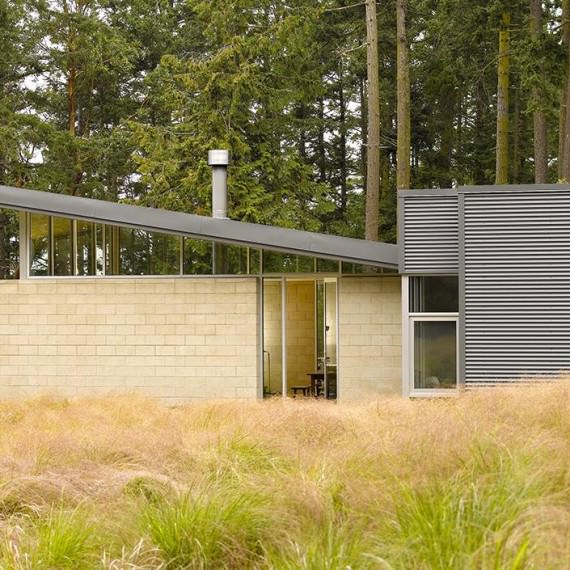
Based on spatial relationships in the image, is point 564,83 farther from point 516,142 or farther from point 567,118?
point 516,142

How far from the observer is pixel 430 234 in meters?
13.2

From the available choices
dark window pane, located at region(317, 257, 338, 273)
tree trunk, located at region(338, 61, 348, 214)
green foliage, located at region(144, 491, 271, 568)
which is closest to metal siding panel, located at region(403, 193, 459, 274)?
dark window pane, located at region(317, 257, 338, 273)

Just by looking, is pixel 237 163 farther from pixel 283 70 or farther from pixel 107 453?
pixel 107 453

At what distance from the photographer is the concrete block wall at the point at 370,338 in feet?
46.2

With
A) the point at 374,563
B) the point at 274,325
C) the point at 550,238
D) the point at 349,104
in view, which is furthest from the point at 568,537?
the point at 349,104

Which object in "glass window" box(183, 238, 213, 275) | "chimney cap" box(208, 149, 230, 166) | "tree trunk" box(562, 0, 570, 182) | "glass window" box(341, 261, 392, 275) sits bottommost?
"glass window" box(341, 261, 392, 275)

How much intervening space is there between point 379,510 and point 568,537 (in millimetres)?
1178

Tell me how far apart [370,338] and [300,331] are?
4.27 feet

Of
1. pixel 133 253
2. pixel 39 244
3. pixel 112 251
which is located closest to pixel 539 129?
pixel 133 253

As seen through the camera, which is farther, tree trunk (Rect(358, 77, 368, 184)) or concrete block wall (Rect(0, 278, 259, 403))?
tree trunk (Rect(358, 77, 368, 184))

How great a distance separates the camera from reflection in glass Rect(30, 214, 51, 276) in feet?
48.9

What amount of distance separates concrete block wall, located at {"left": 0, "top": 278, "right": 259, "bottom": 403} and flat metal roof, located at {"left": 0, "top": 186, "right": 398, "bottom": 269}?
38.1 inches

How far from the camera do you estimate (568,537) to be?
14.9 feet

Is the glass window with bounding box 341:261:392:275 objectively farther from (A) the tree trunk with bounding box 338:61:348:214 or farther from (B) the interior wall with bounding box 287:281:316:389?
(A) the tree trunk with bounding box 338:61:348:214
